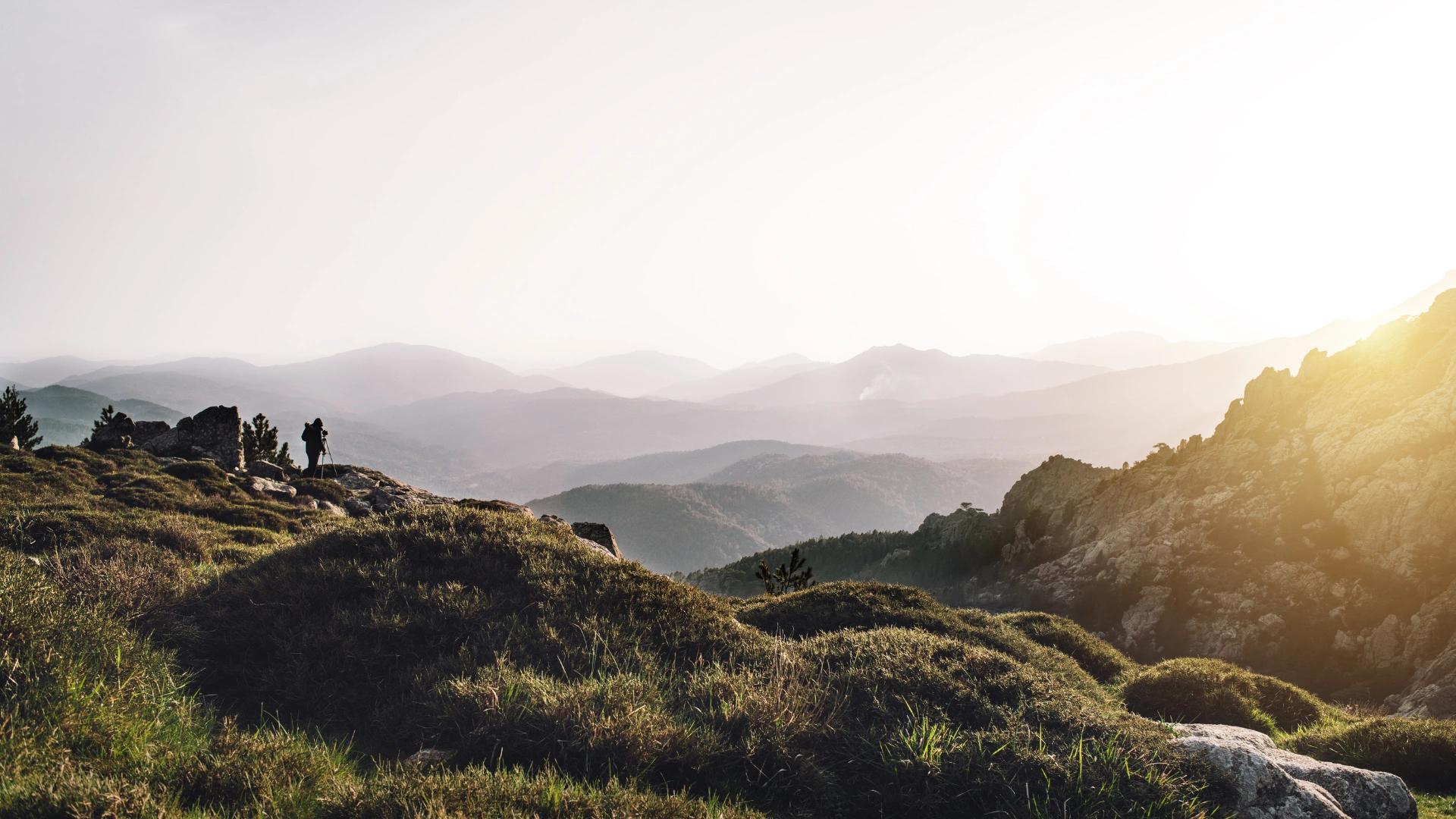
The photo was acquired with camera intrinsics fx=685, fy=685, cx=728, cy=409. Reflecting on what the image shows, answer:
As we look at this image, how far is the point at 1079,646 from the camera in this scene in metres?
19.5

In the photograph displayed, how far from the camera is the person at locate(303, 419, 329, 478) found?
128ft

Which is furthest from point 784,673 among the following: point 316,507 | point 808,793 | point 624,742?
point 316,507

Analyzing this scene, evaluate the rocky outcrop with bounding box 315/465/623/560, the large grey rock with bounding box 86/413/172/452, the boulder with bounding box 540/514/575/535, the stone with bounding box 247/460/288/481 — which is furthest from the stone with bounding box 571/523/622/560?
the large grey rock with bounding box 86/413/172/452

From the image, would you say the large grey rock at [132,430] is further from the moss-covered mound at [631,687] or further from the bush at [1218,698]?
the bush at [1218,698]

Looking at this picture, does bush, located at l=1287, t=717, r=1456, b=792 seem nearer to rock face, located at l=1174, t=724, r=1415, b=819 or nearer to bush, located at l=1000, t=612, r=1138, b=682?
rock face, located at l=1174, t=724, r=1415, b=819

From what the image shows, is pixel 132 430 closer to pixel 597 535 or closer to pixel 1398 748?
pixel 597 535

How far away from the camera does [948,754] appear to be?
846 cm

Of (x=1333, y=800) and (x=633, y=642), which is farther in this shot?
(x=633, y=642)

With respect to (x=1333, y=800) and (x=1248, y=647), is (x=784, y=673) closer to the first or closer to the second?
(x=1333, y=800)

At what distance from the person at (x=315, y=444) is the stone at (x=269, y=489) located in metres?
6.88

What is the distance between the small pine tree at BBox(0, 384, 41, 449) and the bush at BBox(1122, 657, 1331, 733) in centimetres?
5990

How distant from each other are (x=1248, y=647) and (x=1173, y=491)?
12.9m

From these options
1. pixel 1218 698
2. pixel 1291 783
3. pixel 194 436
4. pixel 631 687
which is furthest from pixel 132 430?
pixel 1291 783

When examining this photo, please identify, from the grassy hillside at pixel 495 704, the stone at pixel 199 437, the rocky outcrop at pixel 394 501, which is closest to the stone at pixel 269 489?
the rocky outcrop at pixel 394 501
